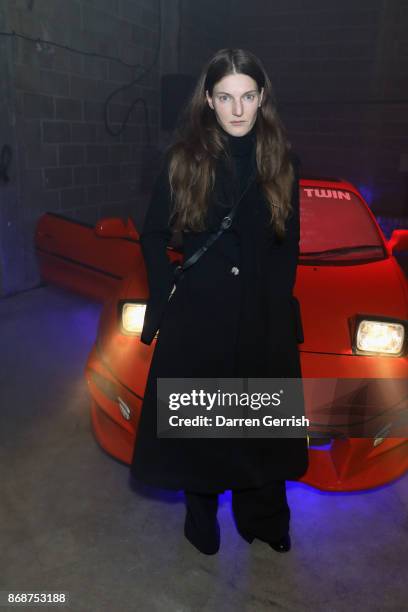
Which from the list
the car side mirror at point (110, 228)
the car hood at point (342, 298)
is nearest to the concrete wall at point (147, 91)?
the car side mirror at point (110, 228)

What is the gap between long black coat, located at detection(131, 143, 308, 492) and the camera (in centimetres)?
181

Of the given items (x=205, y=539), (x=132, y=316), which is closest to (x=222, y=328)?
(x=132, y=316)

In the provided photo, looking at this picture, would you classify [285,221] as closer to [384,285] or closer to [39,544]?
[384,285]

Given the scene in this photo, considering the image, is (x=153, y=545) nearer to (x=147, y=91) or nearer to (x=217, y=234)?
(x=217, y=234)

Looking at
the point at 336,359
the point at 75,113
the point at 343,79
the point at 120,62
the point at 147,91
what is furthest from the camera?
the point at 343,79

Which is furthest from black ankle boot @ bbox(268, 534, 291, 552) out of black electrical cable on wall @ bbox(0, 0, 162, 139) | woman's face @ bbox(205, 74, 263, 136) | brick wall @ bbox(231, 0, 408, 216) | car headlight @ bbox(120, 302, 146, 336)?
brick wall @ bbox(231, 0, 408, 216)

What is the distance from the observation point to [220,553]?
6.87ft

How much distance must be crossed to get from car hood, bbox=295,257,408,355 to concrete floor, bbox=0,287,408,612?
76 centimetres

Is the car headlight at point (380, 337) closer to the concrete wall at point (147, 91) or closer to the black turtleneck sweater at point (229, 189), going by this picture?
the black turtleneck sweater at point (229, 189)

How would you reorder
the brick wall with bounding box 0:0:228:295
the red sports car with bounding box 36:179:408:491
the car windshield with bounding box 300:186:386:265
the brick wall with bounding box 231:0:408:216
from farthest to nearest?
the brick wall with bounding box 231:0:408:216, the brick wall with bounding box 0:0:228:295, the car windshield with bounding box 300:186:386:265, the red sports car with bounding box 36:179:408:491

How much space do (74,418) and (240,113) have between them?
201 centimetres

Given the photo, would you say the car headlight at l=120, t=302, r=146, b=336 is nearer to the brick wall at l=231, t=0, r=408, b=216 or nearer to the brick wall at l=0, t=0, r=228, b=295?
the brick wall at l=0, t=0, r=228, b=295

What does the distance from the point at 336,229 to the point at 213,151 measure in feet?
5.00

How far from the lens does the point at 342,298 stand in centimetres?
255
